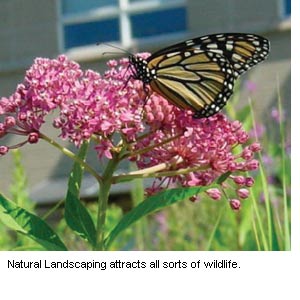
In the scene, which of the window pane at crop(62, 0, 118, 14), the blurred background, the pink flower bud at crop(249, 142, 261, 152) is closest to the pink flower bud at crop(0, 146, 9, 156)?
the pink flower bud at crop(249, 142, 261, 152)

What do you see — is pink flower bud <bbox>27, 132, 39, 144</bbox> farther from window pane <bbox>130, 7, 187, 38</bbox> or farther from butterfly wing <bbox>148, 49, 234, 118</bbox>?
window pane <bbox>130, 7, 187, 38</bbox>

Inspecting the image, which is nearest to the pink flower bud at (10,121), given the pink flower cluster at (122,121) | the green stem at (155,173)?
the pink flower cluster at (122,121)

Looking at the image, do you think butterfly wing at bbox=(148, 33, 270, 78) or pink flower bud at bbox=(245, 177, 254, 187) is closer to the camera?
pink flower bud at bbox=(245, 177, 254, 187)

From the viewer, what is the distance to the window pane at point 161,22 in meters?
5.25

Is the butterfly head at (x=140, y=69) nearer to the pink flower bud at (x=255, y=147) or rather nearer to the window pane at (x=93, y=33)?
the pink flower bud at (x=255, y=147)

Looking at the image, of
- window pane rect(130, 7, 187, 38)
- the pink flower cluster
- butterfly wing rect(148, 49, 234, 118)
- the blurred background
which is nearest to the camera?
the pink flower cluster

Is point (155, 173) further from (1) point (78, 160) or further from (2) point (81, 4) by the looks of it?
(2) point (81, 4)

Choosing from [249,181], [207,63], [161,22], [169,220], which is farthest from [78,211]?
[161,22]

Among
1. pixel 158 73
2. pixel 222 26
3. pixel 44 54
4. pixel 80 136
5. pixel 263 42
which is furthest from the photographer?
pixel 44 54

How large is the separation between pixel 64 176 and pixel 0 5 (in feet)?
3.92

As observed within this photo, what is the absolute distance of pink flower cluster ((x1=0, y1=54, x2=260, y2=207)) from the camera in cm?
73
